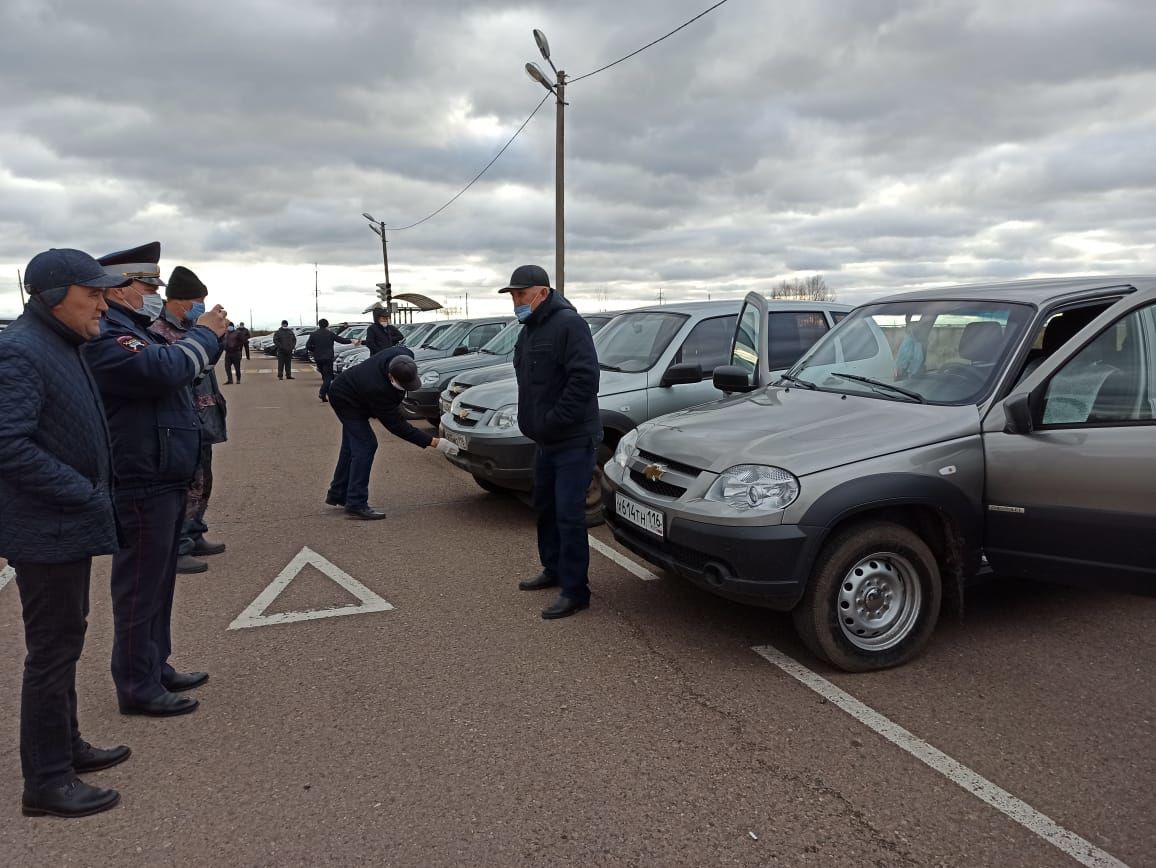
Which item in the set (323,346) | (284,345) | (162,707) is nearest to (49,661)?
(162,707)

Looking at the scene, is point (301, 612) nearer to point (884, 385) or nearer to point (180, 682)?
point (180, 682)

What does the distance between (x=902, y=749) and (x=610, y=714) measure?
118cm

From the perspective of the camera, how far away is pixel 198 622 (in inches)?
179

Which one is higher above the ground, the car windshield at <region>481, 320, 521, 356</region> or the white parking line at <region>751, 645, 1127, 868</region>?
the car windshield at <region>481, 320, 521, 356</region>

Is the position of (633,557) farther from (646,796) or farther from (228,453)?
(228,453)

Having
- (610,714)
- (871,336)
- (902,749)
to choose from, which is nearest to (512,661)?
(610,714)

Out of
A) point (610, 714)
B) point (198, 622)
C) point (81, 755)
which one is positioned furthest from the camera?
point (198, 622)

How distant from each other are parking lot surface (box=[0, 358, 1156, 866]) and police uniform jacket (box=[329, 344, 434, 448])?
1915 mm

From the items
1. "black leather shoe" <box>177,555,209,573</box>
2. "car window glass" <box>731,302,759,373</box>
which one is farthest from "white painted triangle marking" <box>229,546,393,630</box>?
"car window glass" <box>731,302,759,373</box>

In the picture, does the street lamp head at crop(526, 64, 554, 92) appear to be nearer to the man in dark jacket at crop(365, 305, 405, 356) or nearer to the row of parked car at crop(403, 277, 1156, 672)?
the man in dark jacket at crop(365, 305, 405, 356)

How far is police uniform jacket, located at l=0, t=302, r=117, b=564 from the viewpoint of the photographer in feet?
8.23

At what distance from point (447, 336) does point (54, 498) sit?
15.1 metres

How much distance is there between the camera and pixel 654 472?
4.16 meters

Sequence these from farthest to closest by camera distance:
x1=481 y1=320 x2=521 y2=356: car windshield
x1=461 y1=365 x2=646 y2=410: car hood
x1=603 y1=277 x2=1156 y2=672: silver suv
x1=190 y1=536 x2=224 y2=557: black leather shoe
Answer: x1=481 y1=320 x2=521 y2=356: car windshield
x1=461 y1=365 x2=646 y2=410: car hood
x1=190 y1=536 x2=224 y2=557: black leather shoe
x1=603 y1=277 x2=1156 y2=672: silver suv
